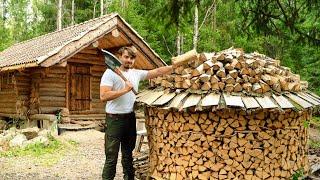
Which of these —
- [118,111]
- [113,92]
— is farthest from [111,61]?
[118,111]

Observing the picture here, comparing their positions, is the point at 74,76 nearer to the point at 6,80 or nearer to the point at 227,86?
the point at 6,80

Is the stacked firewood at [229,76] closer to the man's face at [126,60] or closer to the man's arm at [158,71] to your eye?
the man's arm at [158,71]

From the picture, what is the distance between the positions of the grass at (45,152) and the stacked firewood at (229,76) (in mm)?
4289

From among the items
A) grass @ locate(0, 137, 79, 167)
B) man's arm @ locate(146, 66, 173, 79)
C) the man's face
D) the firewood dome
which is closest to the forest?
man's arm @ locate(146, 66, 173, 79)

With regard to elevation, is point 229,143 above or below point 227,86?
below

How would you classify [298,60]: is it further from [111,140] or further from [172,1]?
[111,140]

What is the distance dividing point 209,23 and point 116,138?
74.6ft

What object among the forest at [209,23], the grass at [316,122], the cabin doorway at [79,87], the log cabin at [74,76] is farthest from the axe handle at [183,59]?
the grass at [316,122]

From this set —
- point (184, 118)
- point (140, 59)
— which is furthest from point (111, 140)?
point (140, 59)

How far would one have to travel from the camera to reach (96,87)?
51.4 feet

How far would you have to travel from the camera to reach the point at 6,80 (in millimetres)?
16797

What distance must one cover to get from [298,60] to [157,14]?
756 inches

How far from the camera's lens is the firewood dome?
5.86 meters

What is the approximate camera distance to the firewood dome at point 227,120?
5855 millimetres
